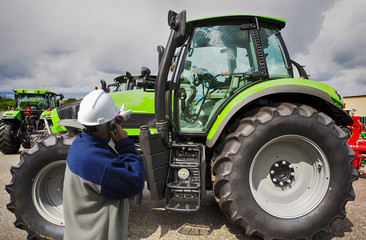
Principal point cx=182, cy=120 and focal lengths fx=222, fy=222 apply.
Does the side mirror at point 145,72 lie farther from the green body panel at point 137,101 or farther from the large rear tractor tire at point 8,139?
the large rear tractor tire at point 8,139

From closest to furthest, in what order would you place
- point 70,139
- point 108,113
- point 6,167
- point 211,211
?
point 108,113
point 70,139
point 211,211
point 6,167

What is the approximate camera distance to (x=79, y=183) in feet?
4.06

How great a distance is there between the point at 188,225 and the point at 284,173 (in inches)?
51.1

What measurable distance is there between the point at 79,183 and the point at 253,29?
2.47m

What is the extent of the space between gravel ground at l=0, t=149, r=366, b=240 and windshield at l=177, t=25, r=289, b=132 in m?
1.16

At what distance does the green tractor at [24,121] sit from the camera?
24.6 feet

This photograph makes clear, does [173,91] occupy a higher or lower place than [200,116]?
higher

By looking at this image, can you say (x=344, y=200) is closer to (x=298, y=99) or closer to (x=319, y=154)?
(x=319, y=154)

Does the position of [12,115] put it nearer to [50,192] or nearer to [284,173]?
[50,192]

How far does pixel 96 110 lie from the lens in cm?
129

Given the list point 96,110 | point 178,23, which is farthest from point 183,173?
point 178,23

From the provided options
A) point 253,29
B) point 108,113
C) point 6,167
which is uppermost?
point 253,29

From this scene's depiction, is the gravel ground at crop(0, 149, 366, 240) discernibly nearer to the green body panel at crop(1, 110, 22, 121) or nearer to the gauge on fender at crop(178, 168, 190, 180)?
the gauge on fender at crop(178, 168, 190, 180)

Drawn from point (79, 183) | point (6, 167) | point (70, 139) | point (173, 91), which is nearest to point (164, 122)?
point (173, 91)
